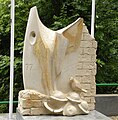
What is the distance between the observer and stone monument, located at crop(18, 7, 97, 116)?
360 centimetres

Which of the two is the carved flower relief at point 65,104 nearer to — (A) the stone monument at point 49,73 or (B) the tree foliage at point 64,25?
(A) the stone monument at point 49,73

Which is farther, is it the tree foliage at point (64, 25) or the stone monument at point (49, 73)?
the tree foliage at point (64, 25)

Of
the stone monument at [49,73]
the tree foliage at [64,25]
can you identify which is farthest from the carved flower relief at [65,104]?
the tree foliage at [64,25]

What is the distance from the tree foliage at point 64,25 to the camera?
5.51 metres

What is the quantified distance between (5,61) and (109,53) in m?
1.92

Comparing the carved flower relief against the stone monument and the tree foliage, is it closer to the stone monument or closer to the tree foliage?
the stone monument

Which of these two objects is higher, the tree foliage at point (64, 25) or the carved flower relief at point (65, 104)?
the tree foliage at point (64, 25)

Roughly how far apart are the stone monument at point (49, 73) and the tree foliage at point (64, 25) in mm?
1687

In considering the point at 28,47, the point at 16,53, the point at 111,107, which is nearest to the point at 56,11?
the point at 16,53

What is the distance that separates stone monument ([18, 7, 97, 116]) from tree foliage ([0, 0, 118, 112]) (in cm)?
169

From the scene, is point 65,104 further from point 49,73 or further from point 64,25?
point 64,25

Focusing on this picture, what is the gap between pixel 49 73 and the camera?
3613 millimetres

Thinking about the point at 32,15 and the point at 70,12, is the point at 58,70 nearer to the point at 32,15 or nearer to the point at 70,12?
the point at 32,15

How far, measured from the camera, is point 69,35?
3742 millimetres
